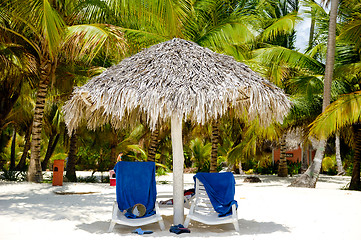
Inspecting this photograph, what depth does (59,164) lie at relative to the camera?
10.5m

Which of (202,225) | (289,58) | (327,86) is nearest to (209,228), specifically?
(202,225)

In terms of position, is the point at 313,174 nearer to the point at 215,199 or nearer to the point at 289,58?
the point at 289,58

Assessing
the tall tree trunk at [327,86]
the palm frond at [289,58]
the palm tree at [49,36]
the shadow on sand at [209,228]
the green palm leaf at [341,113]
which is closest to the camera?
the shadow on sand at [209,228]

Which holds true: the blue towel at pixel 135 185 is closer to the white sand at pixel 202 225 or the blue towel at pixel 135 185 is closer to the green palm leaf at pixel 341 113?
the white sand at pixel 202 225

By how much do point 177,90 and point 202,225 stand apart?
209 centimetres

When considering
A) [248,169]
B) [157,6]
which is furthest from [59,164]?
[248,169]

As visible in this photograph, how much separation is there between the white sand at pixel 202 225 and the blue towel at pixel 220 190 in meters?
0.31

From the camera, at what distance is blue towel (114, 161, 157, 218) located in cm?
499

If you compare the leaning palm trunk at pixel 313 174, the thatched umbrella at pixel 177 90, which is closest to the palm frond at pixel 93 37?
the thatched umbrella at pixel 177 90

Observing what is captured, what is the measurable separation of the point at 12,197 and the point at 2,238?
13.0 feet

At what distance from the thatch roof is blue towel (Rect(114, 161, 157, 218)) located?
683mm

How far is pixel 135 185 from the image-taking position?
5.11 m

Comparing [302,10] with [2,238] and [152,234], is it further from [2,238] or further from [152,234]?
[2,238]

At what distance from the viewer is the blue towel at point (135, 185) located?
197 inches
